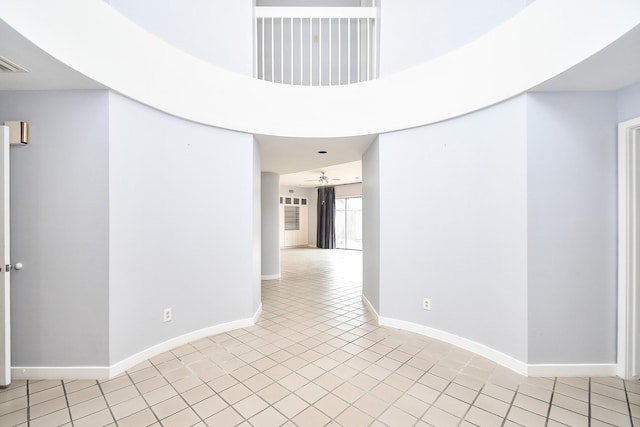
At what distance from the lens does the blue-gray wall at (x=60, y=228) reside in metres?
2.16

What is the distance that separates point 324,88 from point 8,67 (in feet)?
8.47

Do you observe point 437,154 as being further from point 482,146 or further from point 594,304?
point 594,304

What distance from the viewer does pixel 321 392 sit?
2045 millimetres

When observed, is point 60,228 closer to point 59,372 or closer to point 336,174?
point 59,372

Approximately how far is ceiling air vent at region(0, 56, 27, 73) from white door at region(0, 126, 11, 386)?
44 cm

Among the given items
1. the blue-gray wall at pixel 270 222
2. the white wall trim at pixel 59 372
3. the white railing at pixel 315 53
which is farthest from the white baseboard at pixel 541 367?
the blue-gray wall at pixel 270 222

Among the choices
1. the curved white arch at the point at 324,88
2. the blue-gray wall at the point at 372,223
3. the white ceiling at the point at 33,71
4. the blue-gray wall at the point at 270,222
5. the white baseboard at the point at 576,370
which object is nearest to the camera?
the white ceiling at the point at 33,71

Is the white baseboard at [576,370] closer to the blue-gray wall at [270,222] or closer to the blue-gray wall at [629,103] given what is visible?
the blue-gray wall at [629,103]

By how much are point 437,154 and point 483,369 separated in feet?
6.69

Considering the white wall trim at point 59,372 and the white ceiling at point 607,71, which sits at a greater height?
the white ceiling at point 607,71

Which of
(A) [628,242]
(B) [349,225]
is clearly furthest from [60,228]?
(B) [349,225]

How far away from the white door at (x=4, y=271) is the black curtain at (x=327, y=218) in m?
9.99

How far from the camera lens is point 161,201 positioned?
2598mm

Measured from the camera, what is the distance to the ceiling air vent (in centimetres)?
174
